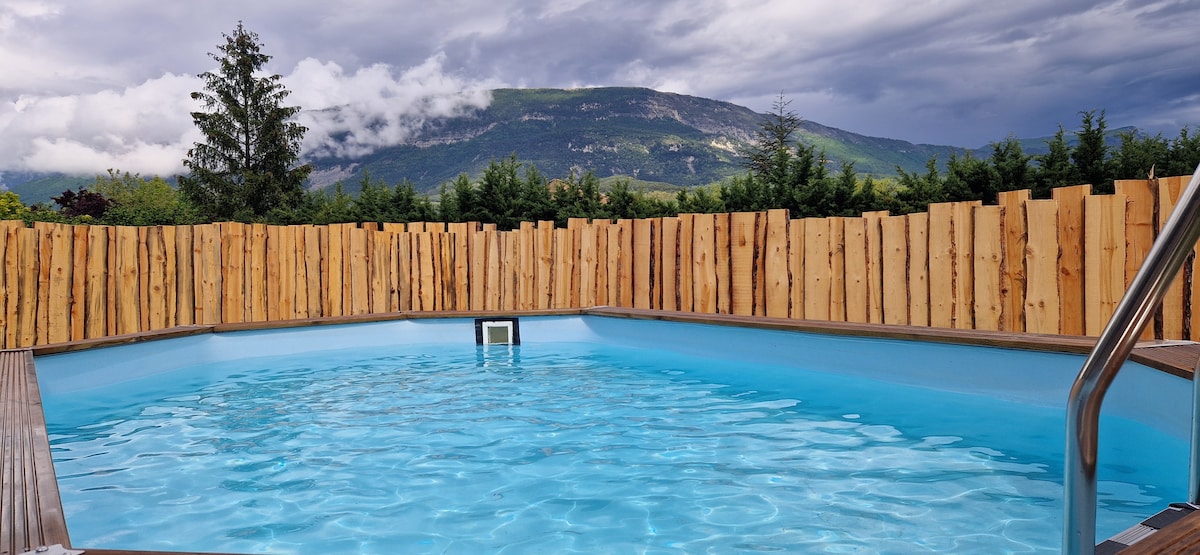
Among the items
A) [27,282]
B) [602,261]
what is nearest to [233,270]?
[27,282]

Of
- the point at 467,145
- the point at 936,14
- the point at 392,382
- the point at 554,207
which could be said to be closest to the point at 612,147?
the point at 467,145

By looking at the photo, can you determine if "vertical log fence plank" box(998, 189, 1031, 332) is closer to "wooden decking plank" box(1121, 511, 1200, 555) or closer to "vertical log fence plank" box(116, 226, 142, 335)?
"wooden decking plank" box(1121, 511, 1200, 555)

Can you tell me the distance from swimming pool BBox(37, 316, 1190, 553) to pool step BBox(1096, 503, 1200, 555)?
2.93 feet

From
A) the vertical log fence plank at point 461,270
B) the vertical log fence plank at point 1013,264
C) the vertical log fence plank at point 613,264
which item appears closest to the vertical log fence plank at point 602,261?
the vertical log fence plank at point 613,264

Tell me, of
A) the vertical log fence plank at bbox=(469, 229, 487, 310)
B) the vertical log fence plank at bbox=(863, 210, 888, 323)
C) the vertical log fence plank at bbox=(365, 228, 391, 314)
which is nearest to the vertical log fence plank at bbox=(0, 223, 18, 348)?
the vertical log fence plank at bbox=(365, 228, 391, 314)

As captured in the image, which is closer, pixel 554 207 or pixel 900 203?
pixel 900 203

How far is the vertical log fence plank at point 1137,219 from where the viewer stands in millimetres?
4316

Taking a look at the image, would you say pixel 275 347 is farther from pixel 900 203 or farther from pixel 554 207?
pixel 900 203

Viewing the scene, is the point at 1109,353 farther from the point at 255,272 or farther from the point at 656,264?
the point at 255,272

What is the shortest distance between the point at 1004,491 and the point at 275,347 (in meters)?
6.56

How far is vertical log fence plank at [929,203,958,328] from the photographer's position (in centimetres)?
523

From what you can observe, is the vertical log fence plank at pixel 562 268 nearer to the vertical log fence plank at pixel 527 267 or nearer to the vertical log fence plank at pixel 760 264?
the vertical log fence plank at pixel 527 267

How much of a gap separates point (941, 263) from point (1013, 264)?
467mm

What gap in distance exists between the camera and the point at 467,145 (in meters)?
101
